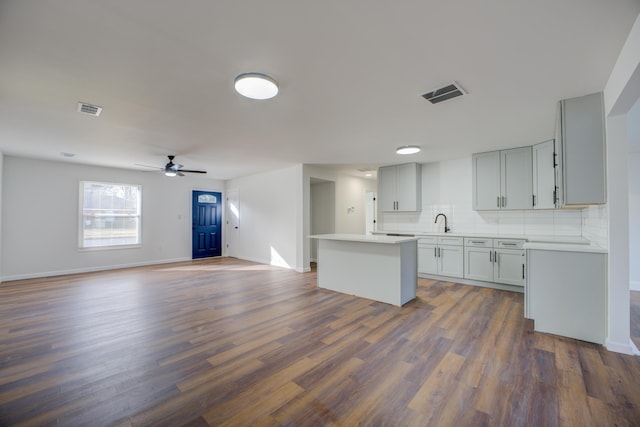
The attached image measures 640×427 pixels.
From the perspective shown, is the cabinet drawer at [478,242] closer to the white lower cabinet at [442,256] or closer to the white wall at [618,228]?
the white lower cabinet at [442,256]

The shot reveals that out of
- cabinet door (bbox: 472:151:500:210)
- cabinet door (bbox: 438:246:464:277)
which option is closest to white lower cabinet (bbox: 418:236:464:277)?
cabinet door (bbox: 438:246:464:277)

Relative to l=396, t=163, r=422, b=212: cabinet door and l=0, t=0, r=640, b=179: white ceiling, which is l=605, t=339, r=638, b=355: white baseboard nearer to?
l=0, t=0, r=640, b=179: white ceiling

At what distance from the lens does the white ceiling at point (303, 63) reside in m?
1.62

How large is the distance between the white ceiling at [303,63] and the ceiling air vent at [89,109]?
6 cm

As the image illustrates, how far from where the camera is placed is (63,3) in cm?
154

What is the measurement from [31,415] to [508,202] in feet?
20.5

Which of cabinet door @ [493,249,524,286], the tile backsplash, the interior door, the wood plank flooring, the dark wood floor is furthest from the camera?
the interior door

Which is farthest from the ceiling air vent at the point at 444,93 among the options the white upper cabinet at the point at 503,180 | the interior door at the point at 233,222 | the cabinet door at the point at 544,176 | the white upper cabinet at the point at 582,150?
the interior door at the point at 233,222

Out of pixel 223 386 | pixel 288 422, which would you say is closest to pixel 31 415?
pixel 223 386

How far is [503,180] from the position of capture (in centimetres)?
481

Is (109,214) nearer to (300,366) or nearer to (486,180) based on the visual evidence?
(300,366)

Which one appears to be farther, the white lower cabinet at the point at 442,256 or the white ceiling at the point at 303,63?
the white lower cabinet at the point at 442,256

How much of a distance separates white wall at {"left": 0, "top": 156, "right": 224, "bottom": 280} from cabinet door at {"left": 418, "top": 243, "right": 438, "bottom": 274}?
6.73 meters

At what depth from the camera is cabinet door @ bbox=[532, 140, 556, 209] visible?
4234mm
